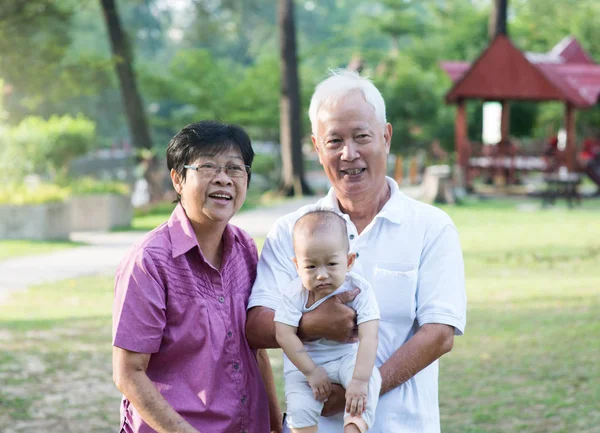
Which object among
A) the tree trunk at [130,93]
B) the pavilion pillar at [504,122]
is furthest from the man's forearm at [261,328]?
the pavilion pillar at [504,122]

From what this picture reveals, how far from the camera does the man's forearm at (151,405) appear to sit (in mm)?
2768

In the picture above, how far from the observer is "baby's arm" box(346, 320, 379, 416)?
9.11 ft

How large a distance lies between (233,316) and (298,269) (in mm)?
280

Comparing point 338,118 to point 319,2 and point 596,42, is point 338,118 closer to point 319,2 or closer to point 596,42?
point 596,42

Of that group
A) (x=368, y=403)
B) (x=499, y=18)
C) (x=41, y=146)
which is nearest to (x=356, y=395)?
(x=368, y=403)

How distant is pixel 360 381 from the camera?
2.79m

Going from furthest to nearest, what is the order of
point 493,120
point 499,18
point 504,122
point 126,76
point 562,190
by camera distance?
point 493,120 → point 499,18 → point 504,122 → point 126,76 → point 562,190

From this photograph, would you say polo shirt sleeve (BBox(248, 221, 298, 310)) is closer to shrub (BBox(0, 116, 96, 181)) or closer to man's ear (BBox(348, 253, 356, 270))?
man's ear (BBox(348, 253, 356, 270))

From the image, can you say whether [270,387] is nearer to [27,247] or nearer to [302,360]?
[302,360]

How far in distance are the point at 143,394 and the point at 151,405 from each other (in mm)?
44

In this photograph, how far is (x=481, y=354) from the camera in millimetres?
7164

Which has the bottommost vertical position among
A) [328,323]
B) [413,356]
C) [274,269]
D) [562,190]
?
[562,190]

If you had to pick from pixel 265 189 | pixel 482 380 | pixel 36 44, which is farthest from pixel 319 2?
pixel 482 380

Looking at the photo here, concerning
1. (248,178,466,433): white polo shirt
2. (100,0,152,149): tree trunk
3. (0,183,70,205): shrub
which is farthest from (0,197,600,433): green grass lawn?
(100,0,152,149): tree trunk
